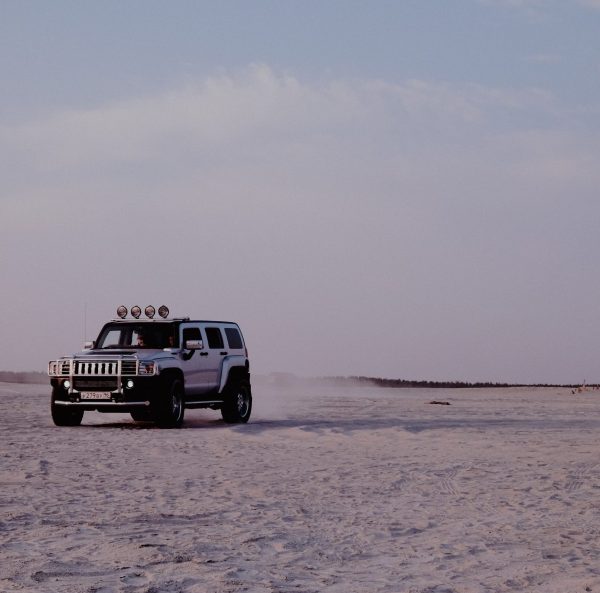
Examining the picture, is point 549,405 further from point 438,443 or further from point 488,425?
point 438,443

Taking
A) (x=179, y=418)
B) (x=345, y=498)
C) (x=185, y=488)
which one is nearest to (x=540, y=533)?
(x=345, y=498)

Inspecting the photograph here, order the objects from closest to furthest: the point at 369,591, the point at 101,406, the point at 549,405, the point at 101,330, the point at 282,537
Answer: the point at 369,591 < the point at 282,537 < the point at 101,406 < the point at 101,330 < the point at 549,405

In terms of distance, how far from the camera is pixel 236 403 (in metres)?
23.8

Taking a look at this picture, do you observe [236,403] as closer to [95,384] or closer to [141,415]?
[141,415]

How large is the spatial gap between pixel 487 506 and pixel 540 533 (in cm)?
169

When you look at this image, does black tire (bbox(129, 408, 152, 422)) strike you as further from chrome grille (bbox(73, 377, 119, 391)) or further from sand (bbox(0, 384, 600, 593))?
sand (bbox(0, 384, 600, 593))

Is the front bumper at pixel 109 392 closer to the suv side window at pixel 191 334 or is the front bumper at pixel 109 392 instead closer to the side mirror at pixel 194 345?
the side mirror at pixel 194 345

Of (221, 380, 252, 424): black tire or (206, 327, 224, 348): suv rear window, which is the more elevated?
(206, 327, 224, 348): suv rear window

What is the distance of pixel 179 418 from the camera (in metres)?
22.0

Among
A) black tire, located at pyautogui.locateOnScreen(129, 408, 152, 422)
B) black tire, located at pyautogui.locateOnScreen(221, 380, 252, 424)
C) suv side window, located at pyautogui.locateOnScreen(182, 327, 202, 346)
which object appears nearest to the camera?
black tire, located at pyautogui.locateOnScreen(129, 408, 152, 422)

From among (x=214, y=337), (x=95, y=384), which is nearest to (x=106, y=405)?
(x=95, y=384)

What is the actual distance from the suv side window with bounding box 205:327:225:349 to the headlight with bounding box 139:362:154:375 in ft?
7.43

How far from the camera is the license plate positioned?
2145cm

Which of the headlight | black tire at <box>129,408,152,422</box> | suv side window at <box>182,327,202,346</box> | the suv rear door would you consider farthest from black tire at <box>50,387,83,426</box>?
the suv rear door
